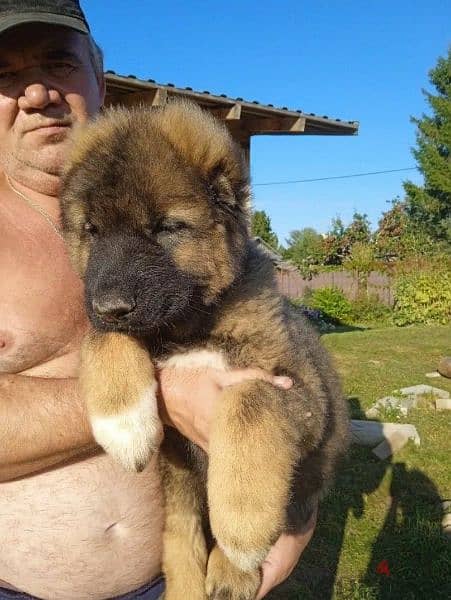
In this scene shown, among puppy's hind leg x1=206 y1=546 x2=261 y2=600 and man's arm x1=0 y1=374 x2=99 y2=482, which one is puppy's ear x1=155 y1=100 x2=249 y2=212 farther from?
puppy's hind leg x1=206 y1=546 x2=261 y2=600

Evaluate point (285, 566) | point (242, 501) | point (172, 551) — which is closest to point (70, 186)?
point (242, 501)

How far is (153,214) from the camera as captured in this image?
6.74 feet

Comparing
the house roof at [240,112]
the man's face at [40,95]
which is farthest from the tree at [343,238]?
the man's face at [40,95]

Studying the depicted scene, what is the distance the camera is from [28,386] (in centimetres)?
213

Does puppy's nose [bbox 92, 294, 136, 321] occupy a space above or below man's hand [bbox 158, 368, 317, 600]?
above

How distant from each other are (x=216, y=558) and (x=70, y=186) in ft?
4.77

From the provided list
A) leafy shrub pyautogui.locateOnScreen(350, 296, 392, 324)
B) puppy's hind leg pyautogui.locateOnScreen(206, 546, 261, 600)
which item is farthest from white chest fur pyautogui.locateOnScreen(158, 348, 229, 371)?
leafy shrub pyautogui.locateOnScreen(350, 296, 392, 324)

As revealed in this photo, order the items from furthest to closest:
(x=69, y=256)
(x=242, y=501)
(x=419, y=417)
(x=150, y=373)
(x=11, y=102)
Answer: (x=419, y=417) → (x=11, y=102) → (x=69, y=256) → (x=150, y=373) → (x=242, y=501)

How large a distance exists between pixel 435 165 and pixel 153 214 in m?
37.8

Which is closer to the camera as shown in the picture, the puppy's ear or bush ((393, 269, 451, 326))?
the puppy's ear

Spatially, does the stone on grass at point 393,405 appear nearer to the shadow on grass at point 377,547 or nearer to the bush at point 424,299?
the shadow on grass at point 377,547

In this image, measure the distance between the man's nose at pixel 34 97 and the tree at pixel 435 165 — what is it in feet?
117

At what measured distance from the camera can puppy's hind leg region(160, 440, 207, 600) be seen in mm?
2383

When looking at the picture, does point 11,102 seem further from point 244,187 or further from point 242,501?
point 242,501
